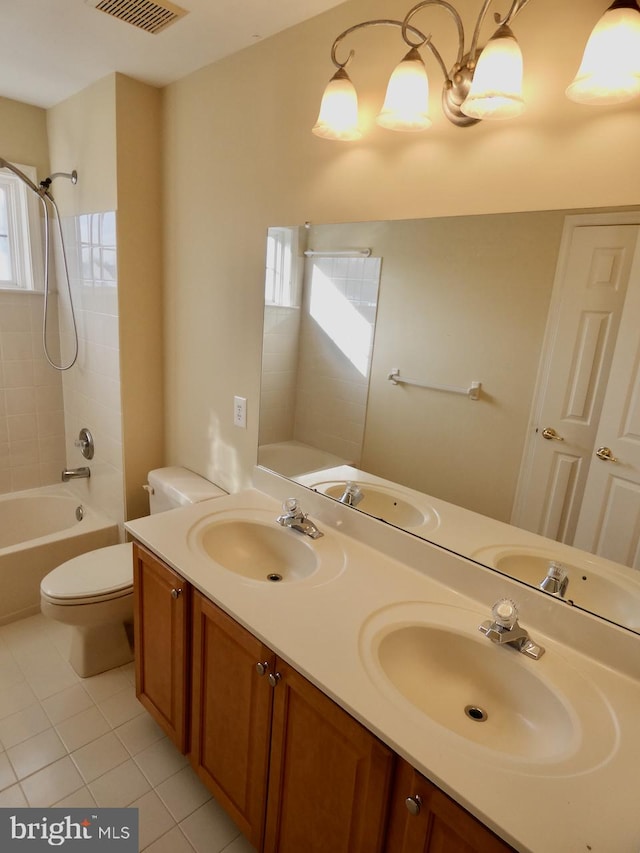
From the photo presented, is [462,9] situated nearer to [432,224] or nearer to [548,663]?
[432,224]

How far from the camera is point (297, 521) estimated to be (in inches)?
63.5

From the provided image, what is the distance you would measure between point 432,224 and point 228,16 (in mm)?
992

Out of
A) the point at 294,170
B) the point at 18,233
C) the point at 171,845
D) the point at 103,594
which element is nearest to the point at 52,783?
the point at 171,845

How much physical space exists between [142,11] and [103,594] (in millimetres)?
2019

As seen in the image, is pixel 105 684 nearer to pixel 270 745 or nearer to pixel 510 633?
pixel 270 745

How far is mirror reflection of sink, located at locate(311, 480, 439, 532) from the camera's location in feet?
4.70

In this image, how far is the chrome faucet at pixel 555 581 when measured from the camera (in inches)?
46.2

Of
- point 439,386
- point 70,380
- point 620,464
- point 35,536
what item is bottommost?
point 35,536

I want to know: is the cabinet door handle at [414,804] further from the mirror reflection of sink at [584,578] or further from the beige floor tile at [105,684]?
the beige floor tile at [105,684]

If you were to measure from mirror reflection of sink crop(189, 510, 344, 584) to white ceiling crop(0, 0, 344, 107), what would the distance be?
1610 mm

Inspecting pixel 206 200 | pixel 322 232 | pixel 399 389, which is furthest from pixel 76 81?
pixel 399 389

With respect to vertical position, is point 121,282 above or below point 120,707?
above

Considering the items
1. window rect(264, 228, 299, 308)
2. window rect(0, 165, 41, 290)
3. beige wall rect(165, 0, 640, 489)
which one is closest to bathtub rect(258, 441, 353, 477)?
beige wall rect(165, 0, 640, 489)

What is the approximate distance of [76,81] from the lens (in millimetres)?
2213
